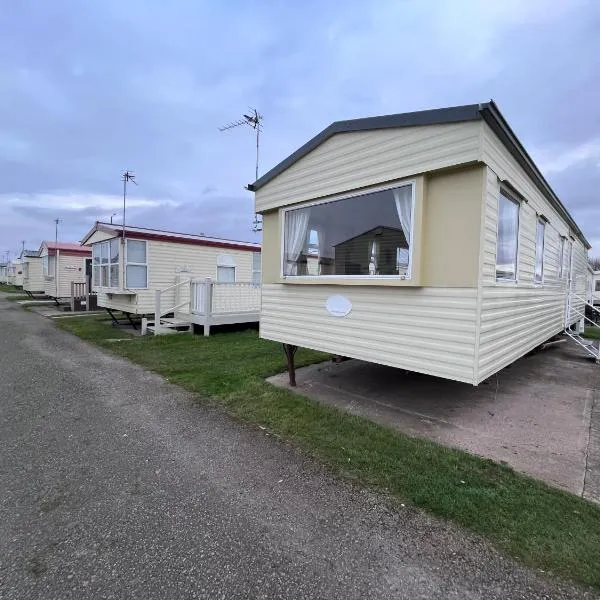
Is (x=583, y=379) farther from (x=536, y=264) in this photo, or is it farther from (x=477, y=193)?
(x=477, y=193)

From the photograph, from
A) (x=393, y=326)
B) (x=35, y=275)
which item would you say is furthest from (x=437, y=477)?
(x=35, y=275)

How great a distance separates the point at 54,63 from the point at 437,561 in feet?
46.8

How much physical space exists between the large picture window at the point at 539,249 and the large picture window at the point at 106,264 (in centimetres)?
998

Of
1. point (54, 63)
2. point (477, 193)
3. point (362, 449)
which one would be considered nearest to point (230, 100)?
point (54, 63)

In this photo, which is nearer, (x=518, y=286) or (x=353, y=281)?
(x=353, y=281)

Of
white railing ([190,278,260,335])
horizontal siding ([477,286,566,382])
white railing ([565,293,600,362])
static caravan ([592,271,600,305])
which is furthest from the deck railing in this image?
static caravan ([592,271,600,305])

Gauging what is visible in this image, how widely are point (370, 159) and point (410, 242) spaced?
106 cm

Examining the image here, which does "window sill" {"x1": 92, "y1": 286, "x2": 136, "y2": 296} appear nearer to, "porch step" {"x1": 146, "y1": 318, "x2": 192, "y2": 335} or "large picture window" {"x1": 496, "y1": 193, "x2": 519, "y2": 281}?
"porch step" {"x1": 146, "y1": 318, "x2": 192, "y2": 335}

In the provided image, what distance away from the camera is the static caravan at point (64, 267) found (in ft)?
58.3

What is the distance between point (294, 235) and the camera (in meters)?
4.92

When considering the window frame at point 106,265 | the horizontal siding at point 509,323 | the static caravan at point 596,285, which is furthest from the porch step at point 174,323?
the static caravan at point 596,285

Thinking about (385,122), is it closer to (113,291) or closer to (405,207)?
(405,207)

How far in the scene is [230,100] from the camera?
13133 millimetres

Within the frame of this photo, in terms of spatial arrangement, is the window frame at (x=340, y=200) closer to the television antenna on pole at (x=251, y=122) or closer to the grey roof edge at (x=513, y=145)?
the grey roof edge at (x=513, y=145)
